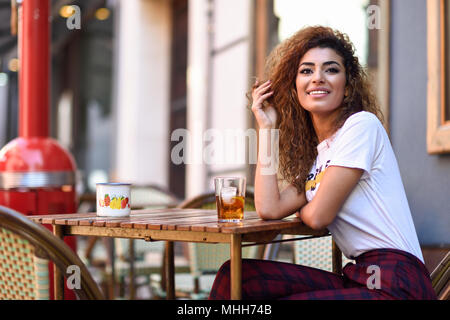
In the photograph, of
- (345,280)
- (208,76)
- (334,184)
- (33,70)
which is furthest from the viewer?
(208,76)

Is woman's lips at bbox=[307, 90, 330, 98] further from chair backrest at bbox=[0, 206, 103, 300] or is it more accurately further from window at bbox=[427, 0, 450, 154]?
chair backrest at bbox=[0, 206, 103, 300]

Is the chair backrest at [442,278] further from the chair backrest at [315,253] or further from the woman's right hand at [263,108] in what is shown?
the woman's right hand at [263,108]

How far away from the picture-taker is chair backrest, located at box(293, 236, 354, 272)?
229 cm

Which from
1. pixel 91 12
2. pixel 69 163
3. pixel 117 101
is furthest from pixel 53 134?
pixel 69 163

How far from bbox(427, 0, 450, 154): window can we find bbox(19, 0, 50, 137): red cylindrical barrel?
1559mm

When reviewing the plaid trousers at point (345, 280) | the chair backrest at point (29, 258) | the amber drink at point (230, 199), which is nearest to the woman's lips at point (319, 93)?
the amber drink at point (230, 199)

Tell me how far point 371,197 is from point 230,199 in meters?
0.38

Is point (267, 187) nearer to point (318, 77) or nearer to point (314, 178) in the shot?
point (314, 178)

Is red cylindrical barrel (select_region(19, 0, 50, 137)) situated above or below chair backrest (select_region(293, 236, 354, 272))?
above

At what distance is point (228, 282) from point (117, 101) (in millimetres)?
5582

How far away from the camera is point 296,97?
1.99 meters

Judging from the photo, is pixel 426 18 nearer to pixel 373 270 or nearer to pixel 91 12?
pixel 373 270

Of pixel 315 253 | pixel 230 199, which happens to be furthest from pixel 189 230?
pixel 315 253

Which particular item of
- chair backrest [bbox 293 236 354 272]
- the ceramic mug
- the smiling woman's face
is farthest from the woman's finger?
chair backrest [bbox 293 236 354 272]
